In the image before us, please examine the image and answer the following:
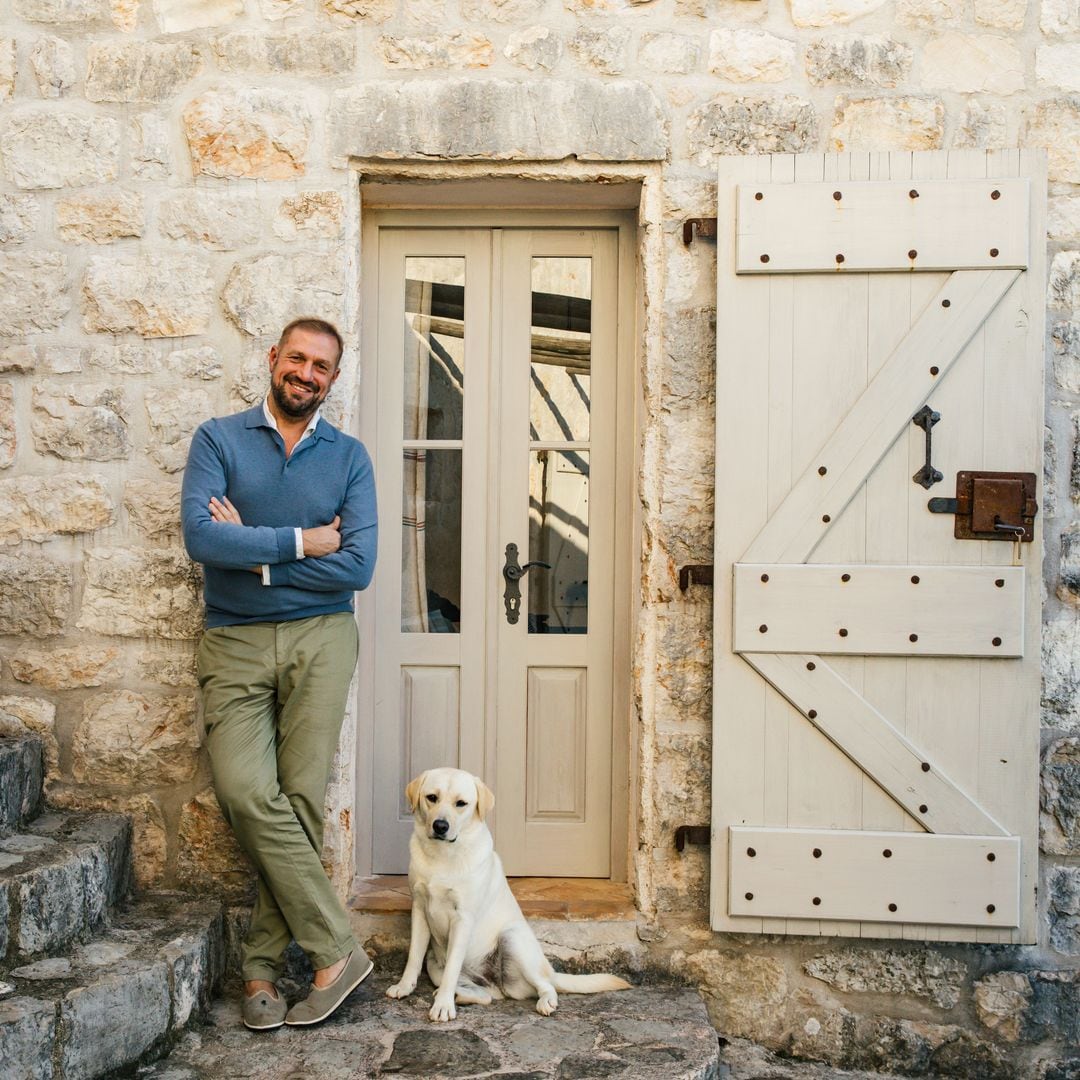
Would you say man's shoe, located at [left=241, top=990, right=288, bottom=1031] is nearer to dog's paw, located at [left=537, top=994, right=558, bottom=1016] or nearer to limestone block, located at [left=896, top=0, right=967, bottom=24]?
dog's paw, located at [left=537, top=994, right=558, bottom=1016]

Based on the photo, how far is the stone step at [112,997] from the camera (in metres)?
2.60

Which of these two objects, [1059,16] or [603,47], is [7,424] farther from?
[1059,16]

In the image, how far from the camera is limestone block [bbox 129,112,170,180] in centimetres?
350

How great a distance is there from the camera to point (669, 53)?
3.45 metres

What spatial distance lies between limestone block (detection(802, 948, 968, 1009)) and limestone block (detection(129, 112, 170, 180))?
320cm

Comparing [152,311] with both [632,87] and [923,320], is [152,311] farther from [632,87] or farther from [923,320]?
[923,320]

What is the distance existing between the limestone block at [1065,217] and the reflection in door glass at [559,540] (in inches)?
64.0

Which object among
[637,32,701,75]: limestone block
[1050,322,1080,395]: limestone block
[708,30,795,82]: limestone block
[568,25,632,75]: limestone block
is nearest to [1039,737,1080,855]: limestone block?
[1050,322,1080,395]: limestone block

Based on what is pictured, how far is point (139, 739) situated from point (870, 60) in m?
3.12

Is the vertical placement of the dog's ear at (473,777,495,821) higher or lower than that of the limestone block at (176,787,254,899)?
higher

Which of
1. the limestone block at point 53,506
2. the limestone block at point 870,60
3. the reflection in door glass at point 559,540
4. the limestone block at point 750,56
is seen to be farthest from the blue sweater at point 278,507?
the limestone block at point 870,60

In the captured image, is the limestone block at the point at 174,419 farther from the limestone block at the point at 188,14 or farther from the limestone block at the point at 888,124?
the limestone block at the point at 888,124

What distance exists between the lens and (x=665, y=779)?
11.4ft

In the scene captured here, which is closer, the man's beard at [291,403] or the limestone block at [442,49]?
the man's beard at [291,403]
